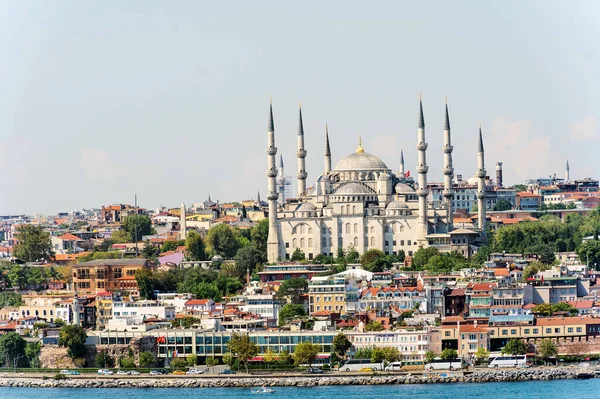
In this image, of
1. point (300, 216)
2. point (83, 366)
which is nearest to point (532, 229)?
point (300, 216)

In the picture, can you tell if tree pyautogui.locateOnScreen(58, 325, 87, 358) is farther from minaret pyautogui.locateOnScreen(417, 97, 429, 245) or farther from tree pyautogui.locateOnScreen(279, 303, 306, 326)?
minaret pyautogui.locateOnScreen(417, 97, 429, 245)

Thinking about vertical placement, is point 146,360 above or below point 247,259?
below

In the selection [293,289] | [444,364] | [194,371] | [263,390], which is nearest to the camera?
[263,390]

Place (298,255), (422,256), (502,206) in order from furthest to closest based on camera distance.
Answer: (502,206)
(298,255)
(422,256)

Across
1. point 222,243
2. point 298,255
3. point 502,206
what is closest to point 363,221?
point 298,255

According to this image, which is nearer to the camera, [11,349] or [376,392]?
[376,392]

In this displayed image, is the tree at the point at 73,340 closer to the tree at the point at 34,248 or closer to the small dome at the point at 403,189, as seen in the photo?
the small dome at the point at 403,189

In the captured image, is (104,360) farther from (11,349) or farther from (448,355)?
(448,355)

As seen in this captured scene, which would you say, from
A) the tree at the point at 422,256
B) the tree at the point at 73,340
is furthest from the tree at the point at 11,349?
the tree at the point at 422,256
